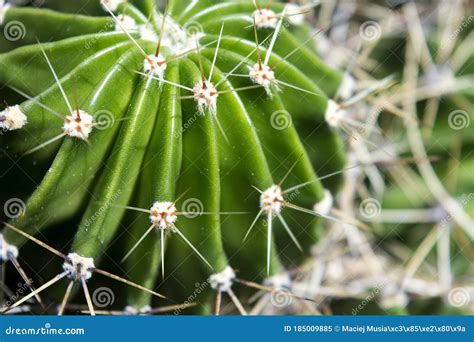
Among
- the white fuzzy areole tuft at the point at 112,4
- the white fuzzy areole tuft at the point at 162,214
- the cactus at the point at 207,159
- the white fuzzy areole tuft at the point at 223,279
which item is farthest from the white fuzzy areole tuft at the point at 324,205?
the white fuzzy areole tuft at the point at 112,4

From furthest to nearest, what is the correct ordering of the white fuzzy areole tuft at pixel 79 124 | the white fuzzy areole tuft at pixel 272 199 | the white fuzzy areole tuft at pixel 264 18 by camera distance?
the white fuzzy areole tuft at pixel 264 18, the white fuzzy areole tuft at pixel 272 199, the white fuzzy areole tuft at pixel 79 124

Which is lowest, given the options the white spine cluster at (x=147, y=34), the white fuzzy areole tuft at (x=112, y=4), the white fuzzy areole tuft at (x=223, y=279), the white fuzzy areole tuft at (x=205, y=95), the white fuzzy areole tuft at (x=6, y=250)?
the white fuzzy areole tuft at (x=223, y=279)

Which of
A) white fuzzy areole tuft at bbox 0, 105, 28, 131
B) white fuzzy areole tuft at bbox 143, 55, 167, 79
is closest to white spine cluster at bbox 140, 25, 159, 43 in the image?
white fuzzy areole tuft at bbox 143, 55, 167, 79

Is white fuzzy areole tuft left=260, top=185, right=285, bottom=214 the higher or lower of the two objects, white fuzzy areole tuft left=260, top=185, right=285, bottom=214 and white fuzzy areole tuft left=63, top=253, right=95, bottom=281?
the higher

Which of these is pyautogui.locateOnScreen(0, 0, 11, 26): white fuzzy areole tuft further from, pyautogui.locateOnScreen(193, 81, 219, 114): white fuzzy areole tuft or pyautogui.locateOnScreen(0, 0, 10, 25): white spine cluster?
pyautogui.locateOnScreen(193, 81, 219, 114): white fuzzy areole tuft

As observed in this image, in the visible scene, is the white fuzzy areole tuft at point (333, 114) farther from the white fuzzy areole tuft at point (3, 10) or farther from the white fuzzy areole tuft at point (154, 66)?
the white fuzzy areole tuft at point (3, 10)

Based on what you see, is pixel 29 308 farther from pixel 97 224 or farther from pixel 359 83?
pixel 359 83

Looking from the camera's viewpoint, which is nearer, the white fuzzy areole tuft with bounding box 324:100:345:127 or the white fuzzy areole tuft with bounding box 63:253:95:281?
the white fuzzy areole tuft with bounding box 63:253:95:281

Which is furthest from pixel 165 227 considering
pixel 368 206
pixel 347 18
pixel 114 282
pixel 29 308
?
pixel 347 18
